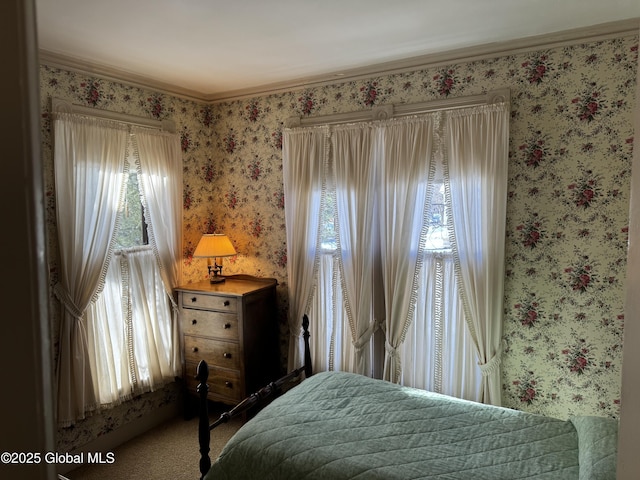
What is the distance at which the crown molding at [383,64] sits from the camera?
7.70ft

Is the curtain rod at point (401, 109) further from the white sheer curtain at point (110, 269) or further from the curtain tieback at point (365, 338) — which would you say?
the curtain tieback at point (365, 338)

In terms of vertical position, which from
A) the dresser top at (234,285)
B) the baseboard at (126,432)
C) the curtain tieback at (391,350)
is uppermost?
the dresser top at (234,285)

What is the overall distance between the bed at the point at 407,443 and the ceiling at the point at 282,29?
2.08 meters

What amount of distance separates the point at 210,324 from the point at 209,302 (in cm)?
18

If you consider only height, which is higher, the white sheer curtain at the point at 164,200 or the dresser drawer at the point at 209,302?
the white sheer curtain at the point at 164,200

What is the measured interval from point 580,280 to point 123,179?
3138mm

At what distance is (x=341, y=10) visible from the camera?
2.09 meters

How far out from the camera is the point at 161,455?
2.94 m

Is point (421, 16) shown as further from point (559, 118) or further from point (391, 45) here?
point (559, 118)

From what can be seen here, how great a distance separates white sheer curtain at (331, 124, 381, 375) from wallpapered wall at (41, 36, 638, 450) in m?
0.32

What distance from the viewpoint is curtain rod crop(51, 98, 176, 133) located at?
8.71 ft

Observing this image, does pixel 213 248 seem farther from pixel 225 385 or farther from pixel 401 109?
pixel 401 109

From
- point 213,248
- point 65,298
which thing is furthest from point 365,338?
point 65,298

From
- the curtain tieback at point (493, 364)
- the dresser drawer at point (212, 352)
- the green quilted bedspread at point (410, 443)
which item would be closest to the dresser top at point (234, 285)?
the dresser drawer at point (212, 352)
